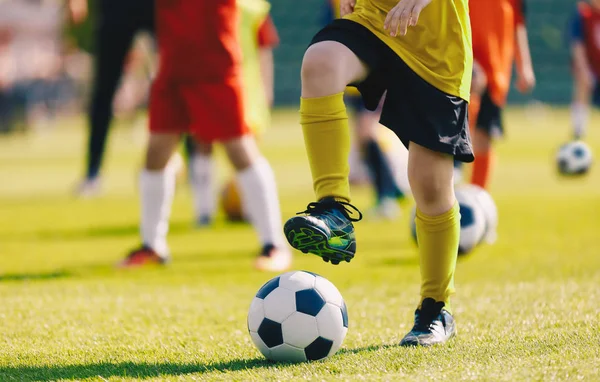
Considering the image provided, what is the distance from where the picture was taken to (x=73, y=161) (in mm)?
17484

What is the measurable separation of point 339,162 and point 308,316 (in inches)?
22.4

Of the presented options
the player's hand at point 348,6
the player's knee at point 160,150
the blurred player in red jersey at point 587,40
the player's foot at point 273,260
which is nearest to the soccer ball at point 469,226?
→ the player's foot at point 273,260

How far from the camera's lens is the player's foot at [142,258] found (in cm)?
588

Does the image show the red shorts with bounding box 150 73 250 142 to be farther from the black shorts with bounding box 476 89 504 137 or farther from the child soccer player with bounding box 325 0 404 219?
the child soccer player with bounding box 325 0 404 219

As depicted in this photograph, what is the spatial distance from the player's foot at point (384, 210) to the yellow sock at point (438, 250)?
4.98 metres

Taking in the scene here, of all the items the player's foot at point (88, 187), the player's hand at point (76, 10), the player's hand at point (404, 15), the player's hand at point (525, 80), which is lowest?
the player's foot at point (88, 187)

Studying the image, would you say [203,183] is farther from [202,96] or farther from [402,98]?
[402,98]

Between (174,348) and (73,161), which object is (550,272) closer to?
(174,348)

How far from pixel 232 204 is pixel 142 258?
2.74 m

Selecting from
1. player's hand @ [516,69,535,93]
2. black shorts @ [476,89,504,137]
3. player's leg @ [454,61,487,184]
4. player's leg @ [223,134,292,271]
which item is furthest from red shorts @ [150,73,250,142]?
player's hand @ [516,69,535,93]

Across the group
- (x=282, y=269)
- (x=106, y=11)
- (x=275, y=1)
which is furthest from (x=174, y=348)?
(x=275, y=1)

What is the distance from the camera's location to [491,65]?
253 inches

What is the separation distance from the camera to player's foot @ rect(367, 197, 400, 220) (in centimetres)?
848

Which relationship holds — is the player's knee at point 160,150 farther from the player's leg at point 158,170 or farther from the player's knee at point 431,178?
the player's knee at point 431,178
